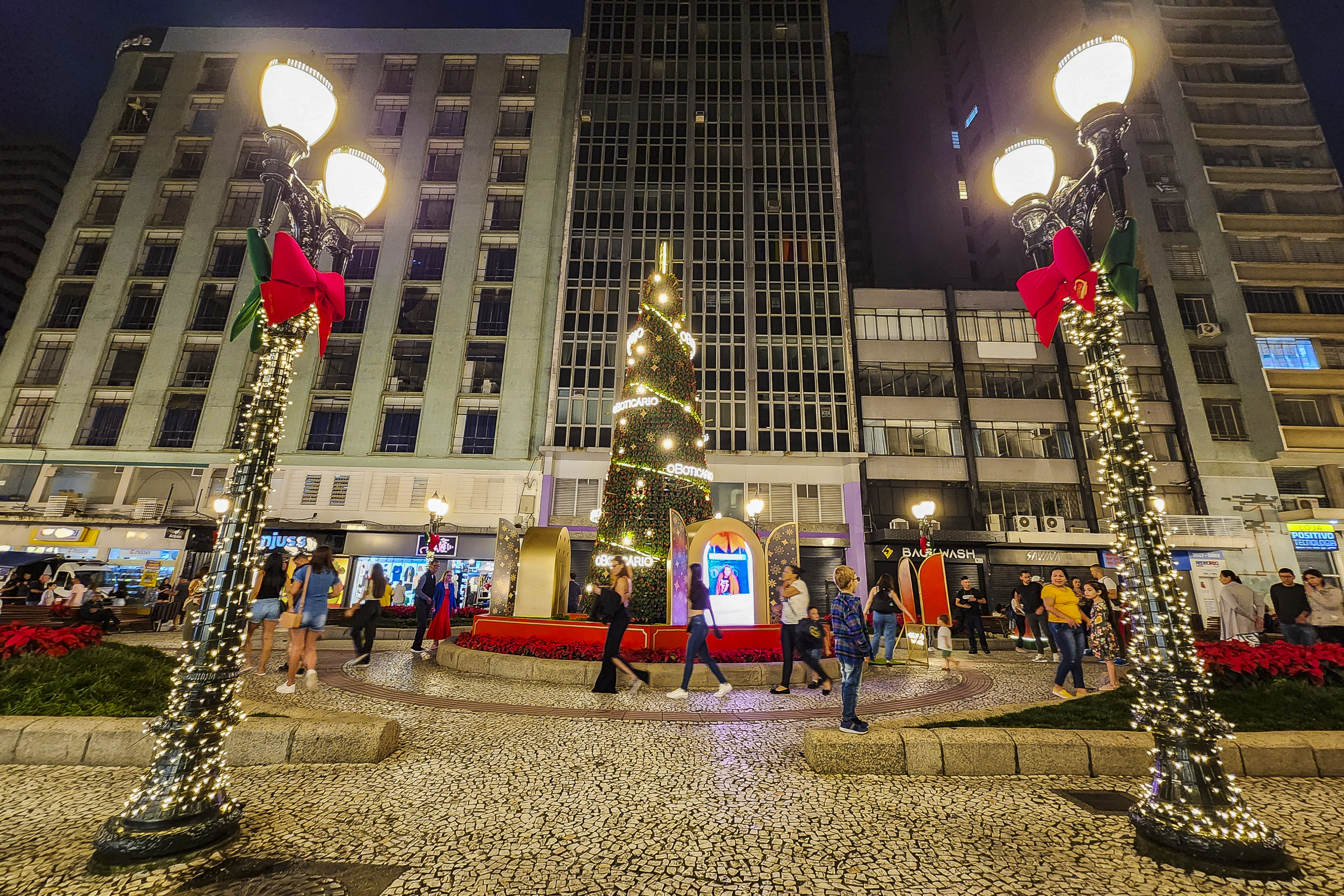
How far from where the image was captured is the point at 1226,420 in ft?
89.0

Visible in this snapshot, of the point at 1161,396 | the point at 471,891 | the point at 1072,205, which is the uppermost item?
the point at 1161,396

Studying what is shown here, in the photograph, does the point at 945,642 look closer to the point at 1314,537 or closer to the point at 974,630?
the point at 974,630

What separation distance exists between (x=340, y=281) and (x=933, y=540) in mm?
26393

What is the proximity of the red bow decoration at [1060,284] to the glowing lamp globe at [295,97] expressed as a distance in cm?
538

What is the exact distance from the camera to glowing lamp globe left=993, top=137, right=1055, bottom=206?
4613 mm

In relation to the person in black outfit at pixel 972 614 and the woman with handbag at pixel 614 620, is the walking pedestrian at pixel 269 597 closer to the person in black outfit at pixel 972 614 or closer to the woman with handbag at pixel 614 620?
the woman with handbag at pixel 614 620

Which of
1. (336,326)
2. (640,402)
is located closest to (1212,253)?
(640,402)

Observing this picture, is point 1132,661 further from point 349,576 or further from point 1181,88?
point 1181,88

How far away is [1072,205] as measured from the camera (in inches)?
174

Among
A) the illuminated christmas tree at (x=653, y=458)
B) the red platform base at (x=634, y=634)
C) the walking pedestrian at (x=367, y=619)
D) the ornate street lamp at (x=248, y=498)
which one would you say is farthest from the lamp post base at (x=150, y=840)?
the illuminated christmas tree at (x=653, y=458)

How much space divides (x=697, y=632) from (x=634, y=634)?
2.07 m

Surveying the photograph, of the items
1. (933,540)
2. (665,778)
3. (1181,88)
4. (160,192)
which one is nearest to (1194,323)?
(1181,88)

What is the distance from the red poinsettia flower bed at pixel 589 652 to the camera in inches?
357

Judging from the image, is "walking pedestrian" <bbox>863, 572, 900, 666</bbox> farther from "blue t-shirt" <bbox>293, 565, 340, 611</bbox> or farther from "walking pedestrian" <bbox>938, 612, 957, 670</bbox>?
"blue t-shirt" <bbox>293, 565, 340, 611</bbox>
